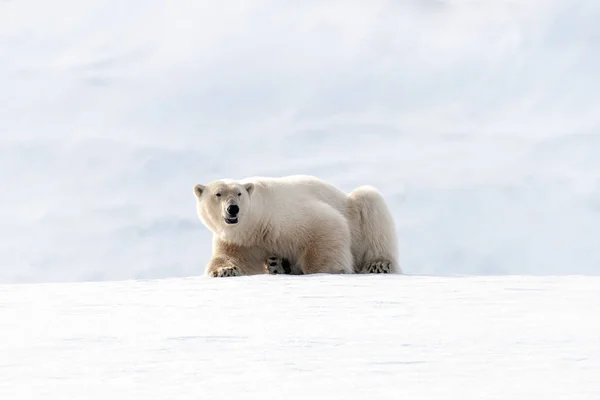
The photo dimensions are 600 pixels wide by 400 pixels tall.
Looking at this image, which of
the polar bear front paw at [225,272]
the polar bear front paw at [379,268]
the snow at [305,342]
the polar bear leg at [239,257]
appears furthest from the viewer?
the polar bear front paw at [379,268]

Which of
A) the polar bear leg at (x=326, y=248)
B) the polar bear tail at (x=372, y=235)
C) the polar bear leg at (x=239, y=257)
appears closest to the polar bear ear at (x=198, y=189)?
the polar bear leg at (x=239, y=257)

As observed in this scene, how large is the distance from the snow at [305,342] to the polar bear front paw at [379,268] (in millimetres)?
2494

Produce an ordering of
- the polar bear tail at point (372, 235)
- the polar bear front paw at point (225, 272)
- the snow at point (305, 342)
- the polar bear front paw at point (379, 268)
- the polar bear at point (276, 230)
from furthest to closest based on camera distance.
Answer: the polar bear tail at point (372, 235) < the polar bear front paw at point (379, 268) < the polar bear at point (276, 230) < the polar bear front paw at point (225, 272) < the snow at point (305, 342)

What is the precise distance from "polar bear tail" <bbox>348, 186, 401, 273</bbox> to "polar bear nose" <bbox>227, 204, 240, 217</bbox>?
1505 mm

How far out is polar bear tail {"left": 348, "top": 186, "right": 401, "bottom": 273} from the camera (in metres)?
9.59

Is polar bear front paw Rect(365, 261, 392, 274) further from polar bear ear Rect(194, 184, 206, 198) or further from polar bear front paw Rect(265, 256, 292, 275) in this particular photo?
polar bear ear Rect(194, 184, 206, 198)

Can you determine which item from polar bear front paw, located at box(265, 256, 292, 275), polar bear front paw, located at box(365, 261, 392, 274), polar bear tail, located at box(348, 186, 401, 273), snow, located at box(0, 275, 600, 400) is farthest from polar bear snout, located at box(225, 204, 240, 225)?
snow, located at box(0, 275, 600, 400)

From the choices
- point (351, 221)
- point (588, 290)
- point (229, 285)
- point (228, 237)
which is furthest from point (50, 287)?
point (588, 290)

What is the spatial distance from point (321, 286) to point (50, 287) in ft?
7.58

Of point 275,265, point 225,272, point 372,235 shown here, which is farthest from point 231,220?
point 372,235

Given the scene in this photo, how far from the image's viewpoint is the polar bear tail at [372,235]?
959cm

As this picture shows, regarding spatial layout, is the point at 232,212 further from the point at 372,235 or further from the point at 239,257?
the point at 372,235

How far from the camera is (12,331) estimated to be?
4906mm

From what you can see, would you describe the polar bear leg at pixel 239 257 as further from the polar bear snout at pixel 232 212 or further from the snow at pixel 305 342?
the snow at pixel 305 342
